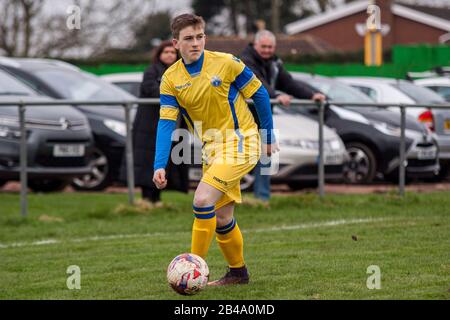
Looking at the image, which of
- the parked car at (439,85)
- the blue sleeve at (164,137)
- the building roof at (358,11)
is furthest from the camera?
the building roof at (358,11)

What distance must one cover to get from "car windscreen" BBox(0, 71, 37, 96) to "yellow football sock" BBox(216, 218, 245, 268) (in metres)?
8.04

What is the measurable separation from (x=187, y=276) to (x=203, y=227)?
49 centimetres

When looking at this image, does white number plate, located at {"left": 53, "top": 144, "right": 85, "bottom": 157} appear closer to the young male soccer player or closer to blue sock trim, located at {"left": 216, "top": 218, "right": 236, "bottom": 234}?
the young male soccer player

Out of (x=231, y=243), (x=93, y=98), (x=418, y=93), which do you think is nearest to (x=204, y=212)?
(x=231, y=243)

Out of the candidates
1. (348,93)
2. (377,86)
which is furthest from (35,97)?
(377,86)

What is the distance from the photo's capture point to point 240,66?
7746mm

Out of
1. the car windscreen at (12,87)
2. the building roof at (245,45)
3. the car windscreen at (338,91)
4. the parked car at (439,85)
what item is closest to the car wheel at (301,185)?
the car windscreen at (338,91)

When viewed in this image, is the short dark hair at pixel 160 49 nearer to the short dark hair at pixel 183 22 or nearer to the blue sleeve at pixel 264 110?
the blue sleeve at pixel 264 110

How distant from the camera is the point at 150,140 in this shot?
13344 mm

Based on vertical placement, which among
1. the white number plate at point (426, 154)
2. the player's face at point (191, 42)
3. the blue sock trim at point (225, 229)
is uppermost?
the player's face at point (191, 42)

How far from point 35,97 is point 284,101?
3.95 metres

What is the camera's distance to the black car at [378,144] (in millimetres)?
16734

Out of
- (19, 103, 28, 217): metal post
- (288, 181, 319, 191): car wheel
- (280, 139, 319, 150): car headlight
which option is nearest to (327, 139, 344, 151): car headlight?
(280, 139, 319, 150): car headlight

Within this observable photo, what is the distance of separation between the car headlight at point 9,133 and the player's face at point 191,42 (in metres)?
6.82
